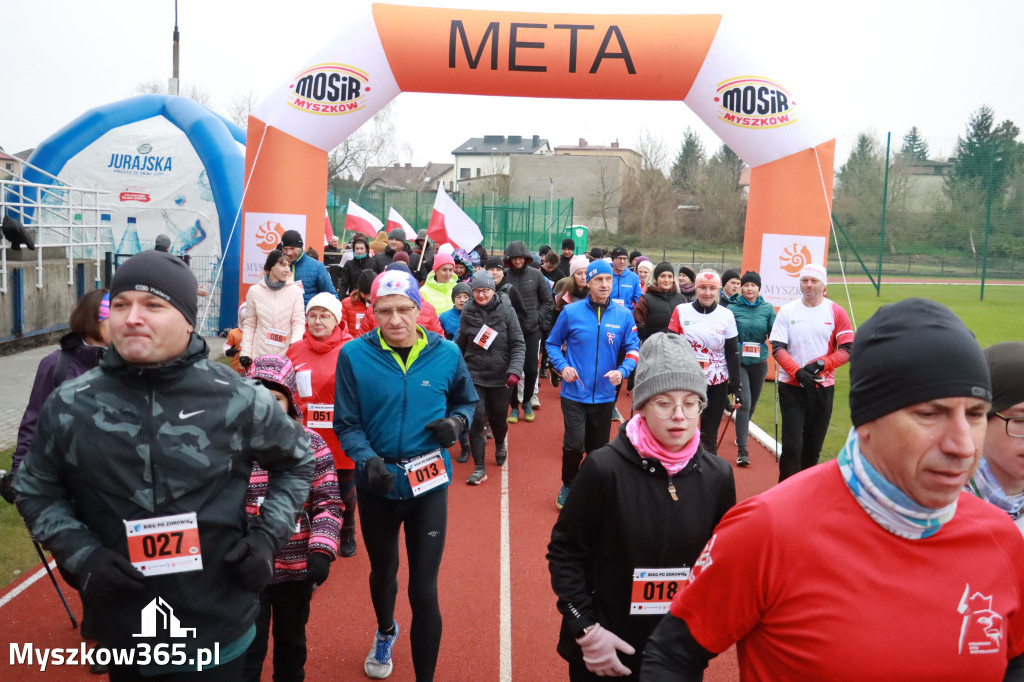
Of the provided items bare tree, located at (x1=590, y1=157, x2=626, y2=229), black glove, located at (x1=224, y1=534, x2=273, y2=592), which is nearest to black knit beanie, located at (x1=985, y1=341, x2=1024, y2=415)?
black glove, located at (x1=224, y1=534, x2=273, y2=592)

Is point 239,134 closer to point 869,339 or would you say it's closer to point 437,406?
point 437,406

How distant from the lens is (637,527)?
9.60 ft

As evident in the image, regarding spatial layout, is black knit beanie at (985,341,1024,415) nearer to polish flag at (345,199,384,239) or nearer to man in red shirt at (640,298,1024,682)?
man in red shirt at (640,298,1024,682)

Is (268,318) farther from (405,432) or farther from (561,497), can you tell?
(405,432)

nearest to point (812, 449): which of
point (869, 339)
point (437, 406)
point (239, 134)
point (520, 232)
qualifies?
point (437, 406)

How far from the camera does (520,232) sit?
3634 centimetres

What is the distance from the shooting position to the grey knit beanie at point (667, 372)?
10.1 feet

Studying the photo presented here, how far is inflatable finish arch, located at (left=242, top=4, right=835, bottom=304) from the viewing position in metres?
11.2

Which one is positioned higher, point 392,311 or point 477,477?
point 392,311

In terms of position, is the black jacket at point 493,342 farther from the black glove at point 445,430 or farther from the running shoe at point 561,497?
the black glove at point 445,430

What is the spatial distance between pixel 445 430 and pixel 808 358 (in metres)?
4.12

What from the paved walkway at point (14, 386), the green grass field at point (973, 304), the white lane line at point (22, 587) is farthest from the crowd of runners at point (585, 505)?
the green grass field at point (973, 304)

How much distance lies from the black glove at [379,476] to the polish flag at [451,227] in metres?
8.69

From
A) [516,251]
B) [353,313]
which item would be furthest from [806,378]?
[516,251]
